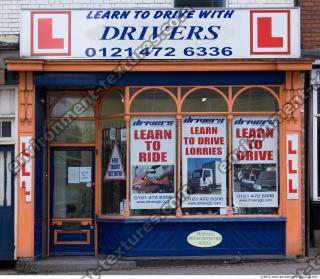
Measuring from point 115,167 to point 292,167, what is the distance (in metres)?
3.31

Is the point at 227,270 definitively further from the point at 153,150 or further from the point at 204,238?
the point at 153,150

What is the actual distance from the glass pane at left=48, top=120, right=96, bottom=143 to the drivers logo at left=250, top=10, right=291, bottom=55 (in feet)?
11.5

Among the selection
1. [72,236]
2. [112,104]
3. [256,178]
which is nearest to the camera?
[256,178]

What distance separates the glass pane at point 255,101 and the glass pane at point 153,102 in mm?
1244

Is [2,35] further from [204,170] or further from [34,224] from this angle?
[204,170]

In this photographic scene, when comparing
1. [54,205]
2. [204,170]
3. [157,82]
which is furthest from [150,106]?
[54,205]

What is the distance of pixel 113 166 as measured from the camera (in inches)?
487

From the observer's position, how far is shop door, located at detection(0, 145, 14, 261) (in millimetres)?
11977

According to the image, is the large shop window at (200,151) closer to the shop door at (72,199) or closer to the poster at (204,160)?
the poster at (204,160)

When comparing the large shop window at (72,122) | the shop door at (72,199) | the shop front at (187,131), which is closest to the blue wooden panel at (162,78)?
the shop front at (187,131)

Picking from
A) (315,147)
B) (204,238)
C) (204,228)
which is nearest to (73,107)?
(204,228)

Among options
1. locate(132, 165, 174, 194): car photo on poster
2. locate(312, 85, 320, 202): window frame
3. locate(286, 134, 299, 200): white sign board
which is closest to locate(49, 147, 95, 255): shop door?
locate(132, 165, 174, 194): car photo on poster

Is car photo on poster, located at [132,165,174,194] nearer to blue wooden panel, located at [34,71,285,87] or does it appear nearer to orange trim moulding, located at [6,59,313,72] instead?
blue wooden panel, located at [34,71,285,87]

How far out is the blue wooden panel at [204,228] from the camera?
11914 millimetres
